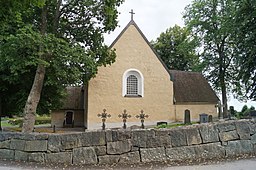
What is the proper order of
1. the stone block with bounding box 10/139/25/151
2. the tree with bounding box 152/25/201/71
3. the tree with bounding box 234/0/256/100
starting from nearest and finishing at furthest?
the stone block with bounding box 10/139/25/151 < the tree with bounding box 234/0/256/100 < the tree with bounding box 152/25/201/71

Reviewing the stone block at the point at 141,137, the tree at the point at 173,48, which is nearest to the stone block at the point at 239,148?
the stone block at the point at 141,137

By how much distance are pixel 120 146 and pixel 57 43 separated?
26.6 feet

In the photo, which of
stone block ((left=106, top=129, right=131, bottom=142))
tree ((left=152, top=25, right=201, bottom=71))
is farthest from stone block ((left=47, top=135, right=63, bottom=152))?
tree ((left=152, top=25, right=201, bottom=71))

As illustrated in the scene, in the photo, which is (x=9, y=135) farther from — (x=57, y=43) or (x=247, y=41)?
(x=247, y=41)

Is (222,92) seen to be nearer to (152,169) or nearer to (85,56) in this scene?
(85,56)

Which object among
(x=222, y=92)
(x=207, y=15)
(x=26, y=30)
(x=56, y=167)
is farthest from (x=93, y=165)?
(x=207, y=15)

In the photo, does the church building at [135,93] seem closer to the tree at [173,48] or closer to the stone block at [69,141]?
the tree at [173,48]

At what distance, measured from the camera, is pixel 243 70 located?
68.9ft

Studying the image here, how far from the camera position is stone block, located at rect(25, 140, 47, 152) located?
7867 mm

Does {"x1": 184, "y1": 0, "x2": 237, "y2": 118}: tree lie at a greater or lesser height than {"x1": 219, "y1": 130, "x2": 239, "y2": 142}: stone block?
greater

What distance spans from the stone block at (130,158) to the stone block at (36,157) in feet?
8.21

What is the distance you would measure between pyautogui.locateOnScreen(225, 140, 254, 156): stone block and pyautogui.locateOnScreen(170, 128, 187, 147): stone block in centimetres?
158

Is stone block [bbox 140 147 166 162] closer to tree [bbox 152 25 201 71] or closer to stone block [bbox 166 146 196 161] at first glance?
stone block [bbox 166 146 196 161]

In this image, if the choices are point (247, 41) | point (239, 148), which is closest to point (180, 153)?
point (239, 148)
